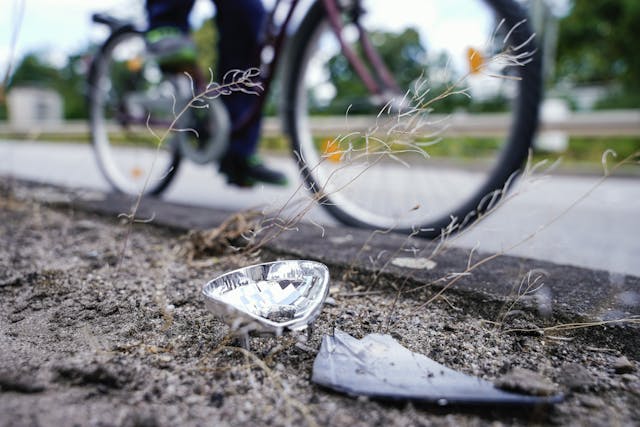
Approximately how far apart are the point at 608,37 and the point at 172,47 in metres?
17.8

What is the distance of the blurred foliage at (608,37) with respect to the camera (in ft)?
50.4

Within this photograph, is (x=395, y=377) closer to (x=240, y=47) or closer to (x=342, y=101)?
(x=240, y=47)

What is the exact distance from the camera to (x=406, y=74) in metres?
2.42

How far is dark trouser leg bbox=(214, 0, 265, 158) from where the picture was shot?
2.13 m

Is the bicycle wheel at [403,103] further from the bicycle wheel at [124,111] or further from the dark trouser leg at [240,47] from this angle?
the bicycle wheel at [124,111]

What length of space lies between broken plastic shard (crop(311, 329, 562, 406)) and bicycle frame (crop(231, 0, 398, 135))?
1.26 meters

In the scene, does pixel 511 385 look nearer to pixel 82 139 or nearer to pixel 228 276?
pixel 228 276

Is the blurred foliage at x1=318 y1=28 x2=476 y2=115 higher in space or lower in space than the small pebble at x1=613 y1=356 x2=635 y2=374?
higher

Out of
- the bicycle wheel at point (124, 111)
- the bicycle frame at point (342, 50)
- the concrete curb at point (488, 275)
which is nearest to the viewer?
the concrete curb at point (488, 275)

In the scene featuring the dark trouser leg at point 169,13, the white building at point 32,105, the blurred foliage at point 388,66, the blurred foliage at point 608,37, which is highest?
the blurred foliage at point 608,37

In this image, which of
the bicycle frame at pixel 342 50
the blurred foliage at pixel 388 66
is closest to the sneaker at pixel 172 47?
the bicycle frame at pixel 342 50

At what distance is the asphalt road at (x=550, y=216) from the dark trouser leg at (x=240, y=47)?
0.31m

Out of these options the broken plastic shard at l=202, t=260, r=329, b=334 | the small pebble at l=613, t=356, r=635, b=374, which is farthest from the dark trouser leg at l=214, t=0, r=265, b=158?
the small pebble at l=613, t=356, r=635, b=374

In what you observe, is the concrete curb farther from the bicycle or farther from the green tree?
the green tree
